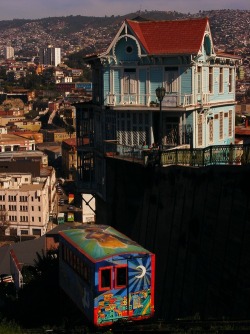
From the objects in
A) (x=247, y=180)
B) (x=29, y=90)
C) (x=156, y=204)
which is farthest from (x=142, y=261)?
(x=29, y=90)

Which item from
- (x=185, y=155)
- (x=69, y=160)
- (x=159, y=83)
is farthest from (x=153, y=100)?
(x=69, y=160)

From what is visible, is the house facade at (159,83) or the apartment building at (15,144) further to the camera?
the apartment building at (15,144)

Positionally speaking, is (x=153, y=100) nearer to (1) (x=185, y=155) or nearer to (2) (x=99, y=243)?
(1) (x=185, y=155)

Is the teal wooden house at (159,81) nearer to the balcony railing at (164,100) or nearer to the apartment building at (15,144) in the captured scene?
the balcony railing at (164,100)

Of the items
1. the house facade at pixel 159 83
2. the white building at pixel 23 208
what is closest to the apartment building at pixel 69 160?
the white building at pixel 23 208

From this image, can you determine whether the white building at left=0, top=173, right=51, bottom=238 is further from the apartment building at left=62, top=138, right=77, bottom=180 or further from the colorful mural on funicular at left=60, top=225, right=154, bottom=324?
the colorful mural on funicular at left=60, top=225, right=154, bottom=324

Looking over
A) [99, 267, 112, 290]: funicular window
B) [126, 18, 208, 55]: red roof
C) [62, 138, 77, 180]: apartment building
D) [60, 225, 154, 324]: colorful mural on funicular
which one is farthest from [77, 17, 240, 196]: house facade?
[62, 138, 77, 180]: apartment building
